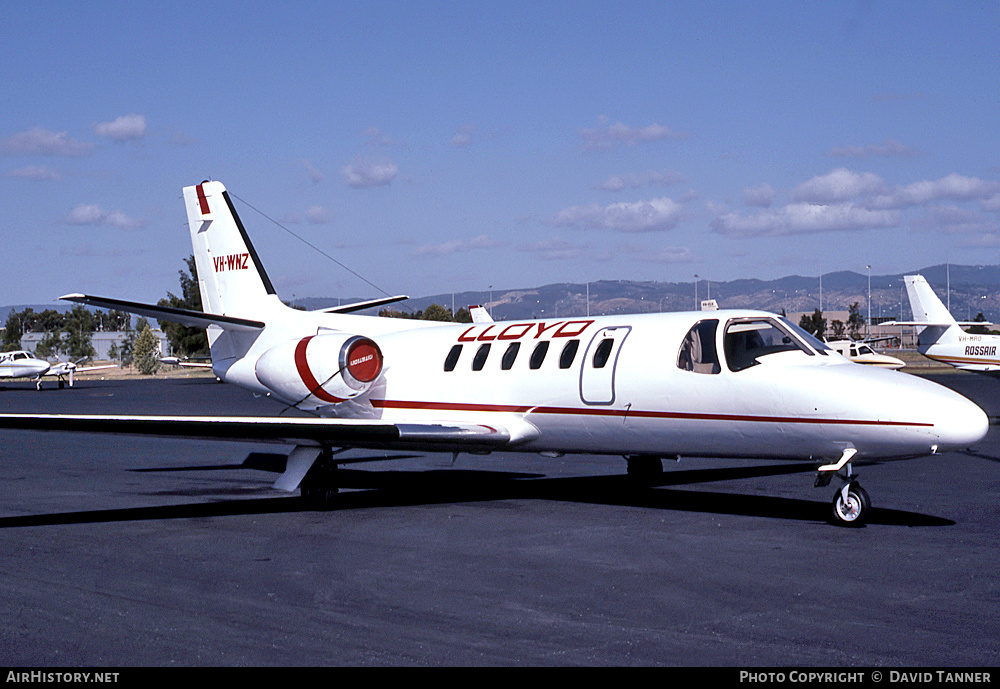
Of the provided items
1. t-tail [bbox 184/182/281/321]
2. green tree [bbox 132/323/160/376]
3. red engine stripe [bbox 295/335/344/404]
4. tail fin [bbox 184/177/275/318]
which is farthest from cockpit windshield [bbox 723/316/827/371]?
green tree [bbox 132/323/160/376]

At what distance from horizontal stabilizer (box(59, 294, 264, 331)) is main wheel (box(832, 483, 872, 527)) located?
27.7 feet

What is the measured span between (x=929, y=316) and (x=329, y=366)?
4287 centimetres

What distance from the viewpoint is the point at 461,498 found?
1336 centimetres

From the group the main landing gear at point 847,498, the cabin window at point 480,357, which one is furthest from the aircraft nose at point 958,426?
the cabin window at point 480,357

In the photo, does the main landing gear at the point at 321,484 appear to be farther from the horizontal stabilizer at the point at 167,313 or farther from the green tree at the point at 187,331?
the green tree at the point at 187,331

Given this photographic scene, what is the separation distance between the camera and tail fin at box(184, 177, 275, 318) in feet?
56.3

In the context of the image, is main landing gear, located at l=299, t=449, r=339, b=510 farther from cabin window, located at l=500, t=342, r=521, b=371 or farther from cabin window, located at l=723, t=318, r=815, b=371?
cabin window, located at l=723, t=318, r=815, b=371

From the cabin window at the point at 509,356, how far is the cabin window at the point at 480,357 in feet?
1.09

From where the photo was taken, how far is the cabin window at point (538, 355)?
41.8 ft

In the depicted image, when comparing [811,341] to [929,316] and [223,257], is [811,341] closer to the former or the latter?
[223,257]

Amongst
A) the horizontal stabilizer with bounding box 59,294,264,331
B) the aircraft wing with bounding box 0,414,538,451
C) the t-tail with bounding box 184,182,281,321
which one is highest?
the t-tail with bounding box 184,182,281,321

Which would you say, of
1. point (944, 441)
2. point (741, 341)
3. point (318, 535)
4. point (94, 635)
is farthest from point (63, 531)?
point (944, 441)

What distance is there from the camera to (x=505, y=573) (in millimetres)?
8430
